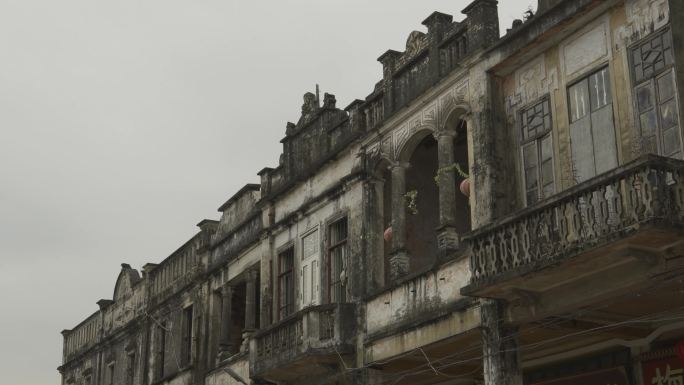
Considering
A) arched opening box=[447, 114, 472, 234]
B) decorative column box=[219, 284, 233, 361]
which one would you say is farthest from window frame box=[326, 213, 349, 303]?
decorative column box=[219, 284, 233, 361]

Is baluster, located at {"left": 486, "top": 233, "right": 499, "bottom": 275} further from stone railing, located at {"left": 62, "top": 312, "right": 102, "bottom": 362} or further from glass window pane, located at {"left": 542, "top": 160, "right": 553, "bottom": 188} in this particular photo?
stone railing, located at {"left": 62, "top": 312, "right": 102, "bottom": 362}

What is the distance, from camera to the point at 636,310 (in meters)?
13.5

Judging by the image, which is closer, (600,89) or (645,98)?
(645,98)

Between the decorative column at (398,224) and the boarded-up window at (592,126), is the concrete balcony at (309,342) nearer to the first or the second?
the decorative column at (398,224)

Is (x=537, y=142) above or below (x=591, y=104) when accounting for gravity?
below

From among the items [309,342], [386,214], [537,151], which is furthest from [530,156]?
[309,342]

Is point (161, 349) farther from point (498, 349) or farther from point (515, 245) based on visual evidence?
point (515, 245)

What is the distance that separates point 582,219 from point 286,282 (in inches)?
406

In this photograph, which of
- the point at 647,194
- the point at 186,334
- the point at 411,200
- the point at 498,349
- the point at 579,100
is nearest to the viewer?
the point at 647,194

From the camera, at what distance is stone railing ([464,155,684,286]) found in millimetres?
10961

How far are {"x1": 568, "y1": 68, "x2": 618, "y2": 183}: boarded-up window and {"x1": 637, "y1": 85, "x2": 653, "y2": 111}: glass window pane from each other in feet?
1.68

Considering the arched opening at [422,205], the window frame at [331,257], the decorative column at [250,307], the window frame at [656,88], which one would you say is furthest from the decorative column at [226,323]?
the window frame at [656,88]

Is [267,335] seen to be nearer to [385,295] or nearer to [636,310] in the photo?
[385,295]

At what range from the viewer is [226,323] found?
2372 centimetres
